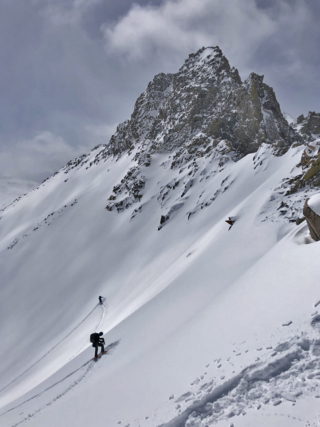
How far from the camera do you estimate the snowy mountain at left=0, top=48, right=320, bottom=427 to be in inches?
183

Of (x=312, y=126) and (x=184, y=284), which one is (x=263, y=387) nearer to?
(x=184, y=284)

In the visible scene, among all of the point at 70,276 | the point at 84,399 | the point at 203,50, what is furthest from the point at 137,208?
the point at 203,50

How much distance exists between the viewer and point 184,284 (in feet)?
42.4

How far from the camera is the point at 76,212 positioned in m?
63.5

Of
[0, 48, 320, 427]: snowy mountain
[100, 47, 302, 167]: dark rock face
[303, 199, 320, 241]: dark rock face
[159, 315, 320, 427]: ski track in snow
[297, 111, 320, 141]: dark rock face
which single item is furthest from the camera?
[297, 111, 320, 141]: dark rock face

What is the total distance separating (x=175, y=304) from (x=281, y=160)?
23648mm

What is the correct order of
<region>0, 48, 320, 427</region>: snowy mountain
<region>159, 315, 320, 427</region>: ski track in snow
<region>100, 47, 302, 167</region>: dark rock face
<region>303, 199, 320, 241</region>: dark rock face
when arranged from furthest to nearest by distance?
<region>100, 47, 302, 167</region>: dark rock face < <region>303, 199, 320, 241</region>: dark rock face < <region>0, 48, 320, 427</region>: snowy mountain < <region>159, 315, 320, 427</region>: ski track in snow

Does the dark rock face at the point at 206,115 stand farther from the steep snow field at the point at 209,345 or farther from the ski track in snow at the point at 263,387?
the ski track in snow at the point at 263,387

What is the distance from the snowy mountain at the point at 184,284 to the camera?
464 cm

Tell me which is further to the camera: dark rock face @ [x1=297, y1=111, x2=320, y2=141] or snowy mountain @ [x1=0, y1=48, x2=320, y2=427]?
dark rock face @ [x1=297, y1=111, x2=320, y2=141]

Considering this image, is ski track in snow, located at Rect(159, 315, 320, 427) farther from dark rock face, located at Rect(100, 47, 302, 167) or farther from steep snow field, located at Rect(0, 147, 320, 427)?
dark rock face, located at Rect(100, 47, 302, 167)

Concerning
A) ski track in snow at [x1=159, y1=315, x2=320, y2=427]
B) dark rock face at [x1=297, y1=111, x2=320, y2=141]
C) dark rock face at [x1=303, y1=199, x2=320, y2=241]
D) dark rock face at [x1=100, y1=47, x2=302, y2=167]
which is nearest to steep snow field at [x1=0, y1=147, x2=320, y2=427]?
ski track in snow at [x1=159, y1=315, x2=320, y2=427]

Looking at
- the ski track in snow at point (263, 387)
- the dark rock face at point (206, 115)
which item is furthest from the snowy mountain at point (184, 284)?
the dark rock face at point (206, 115)

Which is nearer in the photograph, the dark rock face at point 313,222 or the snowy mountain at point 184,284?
the snowy mountain at point 184,284
